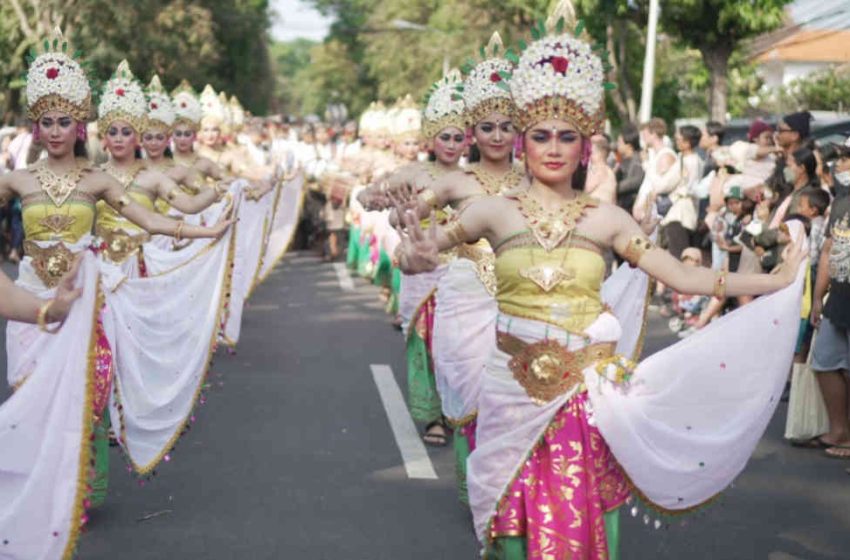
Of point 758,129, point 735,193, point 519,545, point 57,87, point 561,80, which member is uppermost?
point 561,80

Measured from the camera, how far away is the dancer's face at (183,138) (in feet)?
43.4

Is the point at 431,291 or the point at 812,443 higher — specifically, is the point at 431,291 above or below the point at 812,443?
above

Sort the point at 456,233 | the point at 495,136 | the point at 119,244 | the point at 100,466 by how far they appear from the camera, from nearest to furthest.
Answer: the point at 456,233, the point at 100,466, the point at 495,136, the point at 119,244

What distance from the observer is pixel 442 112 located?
358 inches

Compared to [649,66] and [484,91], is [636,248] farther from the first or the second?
[649,66]

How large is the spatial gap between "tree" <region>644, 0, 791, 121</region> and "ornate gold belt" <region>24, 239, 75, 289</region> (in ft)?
63.3

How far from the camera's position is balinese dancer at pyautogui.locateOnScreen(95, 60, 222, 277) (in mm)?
9539

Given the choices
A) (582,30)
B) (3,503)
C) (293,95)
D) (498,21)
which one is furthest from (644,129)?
(293,95)

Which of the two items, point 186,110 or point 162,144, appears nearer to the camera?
point 162,144

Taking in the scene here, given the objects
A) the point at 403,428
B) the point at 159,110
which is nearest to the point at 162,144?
the point at 159,110

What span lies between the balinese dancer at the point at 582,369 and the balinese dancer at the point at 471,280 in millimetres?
1887

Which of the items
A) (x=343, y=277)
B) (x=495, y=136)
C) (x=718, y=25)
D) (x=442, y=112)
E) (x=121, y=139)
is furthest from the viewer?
(x=718, y=25)

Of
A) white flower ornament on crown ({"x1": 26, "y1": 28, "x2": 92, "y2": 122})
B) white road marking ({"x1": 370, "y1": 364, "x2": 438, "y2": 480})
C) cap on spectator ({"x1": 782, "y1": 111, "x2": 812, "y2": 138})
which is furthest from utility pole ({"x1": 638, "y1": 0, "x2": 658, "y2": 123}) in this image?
white flower ornament on crown ({"x1": 26, "y1": 28, "x2": 92, "y2": 122})

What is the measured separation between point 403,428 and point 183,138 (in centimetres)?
485
